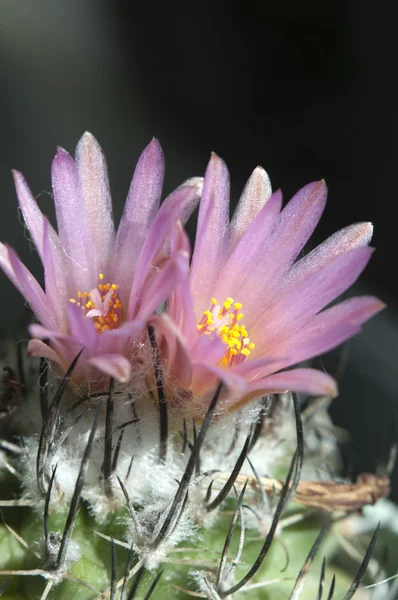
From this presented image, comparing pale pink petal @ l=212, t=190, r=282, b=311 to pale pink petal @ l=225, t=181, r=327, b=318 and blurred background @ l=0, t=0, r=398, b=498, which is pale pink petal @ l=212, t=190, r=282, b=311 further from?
blurred background @ l=0, t=0, r=398, b=498

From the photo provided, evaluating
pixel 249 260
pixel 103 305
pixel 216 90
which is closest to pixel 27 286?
pixel 103 305

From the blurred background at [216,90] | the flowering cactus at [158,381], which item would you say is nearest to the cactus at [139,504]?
the flowering cactus at [158,381]

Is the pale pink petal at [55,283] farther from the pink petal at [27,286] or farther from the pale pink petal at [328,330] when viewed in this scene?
the pale pink petal at [328,330]

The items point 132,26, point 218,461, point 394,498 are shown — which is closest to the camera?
point 218,461

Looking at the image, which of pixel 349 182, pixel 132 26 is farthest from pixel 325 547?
pixel 132 26

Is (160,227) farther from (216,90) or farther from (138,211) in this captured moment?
(216,90)

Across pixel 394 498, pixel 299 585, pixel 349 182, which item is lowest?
pixel 394 498

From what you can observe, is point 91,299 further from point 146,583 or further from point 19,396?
point 146,583

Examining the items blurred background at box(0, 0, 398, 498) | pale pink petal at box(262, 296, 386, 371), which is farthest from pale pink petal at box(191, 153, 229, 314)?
blurred background at box(0, 0, 398, 498)

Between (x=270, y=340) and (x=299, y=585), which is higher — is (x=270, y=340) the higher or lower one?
the higher one
